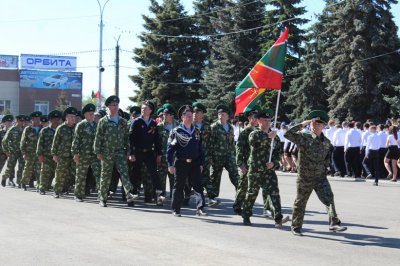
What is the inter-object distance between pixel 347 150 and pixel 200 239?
1368 cm

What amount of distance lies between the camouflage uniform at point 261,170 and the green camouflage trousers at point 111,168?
311 cm

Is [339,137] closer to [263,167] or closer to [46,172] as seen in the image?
[46,172]

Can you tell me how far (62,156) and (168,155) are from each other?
421 cm

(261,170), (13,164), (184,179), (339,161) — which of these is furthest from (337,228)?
(339,161)

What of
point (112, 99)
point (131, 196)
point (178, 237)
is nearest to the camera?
point (178, 237)

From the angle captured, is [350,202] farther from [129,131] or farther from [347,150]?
[347,150]

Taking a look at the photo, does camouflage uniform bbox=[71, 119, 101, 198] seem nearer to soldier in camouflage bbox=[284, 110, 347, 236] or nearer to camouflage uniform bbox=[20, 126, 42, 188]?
camouflage uniform bbox=[20, 126, 42, 188]

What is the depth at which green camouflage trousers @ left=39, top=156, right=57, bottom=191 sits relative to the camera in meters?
15.2

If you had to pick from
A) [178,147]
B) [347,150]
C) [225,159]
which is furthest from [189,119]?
[347,150]

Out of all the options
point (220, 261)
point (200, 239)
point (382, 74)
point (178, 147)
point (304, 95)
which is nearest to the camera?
point (220, 261)

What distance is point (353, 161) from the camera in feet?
71.4

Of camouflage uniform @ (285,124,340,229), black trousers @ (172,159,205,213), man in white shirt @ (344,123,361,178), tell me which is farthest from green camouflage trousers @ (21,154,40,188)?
man in white shirt @ (344,123,361,178)

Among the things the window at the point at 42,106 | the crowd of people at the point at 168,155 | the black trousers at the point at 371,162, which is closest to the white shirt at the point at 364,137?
the black trousers at the point at 371,162

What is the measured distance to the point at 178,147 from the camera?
11125 mm
